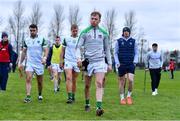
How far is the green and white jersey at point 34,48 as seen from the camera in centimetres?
1438

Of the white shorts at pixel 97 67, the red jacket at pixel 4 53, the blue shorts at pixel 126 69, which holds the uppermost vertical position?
the red jacket at pixel 4 53

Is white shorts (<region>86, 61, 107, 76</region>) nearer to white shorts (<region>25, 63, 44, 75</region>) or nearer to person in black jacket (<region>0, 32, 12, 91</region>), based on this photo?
white shorts (<region>25, 63, 44, 75</region>)

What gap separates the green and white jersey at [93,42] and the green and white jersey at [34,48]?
2.96m

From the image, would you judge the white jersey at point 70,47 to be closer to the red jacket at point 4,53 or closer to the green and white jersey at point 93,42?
the green and white jersey at point 93,42

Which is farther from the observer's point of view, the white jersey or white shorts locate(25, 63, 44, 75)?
the white jersey

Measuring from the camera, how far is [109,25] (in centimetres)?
9244

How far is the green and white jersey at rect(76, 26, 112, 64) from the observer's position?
38.2 ft

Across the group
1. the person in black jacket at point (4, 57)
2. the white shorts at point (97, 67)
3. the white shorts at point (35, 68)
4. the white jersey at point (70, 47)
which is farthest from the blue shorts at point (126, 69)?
the person in black jacket at point (4, 57)

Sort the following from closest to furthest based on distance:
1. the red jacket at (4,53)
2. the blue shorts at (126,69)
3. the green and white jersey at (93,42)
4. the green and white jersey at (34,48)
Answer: the green and white jersey at (93,42) → the green and white jersey at (34,48) → the blue shorts at (126,69) → the red jacket at (4,53)

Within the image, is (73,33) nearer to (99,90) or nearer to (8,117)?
(99,90)

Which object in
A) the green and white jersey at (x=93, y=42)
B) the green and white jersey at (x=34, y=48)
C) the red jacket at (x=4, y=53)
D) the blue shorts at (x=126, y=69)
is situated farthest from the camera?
the red jacket at (x=4, y=53)

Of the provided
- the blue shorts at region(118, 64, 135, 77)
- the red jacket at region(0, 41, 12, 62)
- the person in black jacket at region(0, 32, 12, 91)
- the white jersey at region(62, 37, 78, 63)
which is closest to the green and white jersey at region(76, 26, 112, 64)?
the white jersey at region(62, 37, 78, 63)

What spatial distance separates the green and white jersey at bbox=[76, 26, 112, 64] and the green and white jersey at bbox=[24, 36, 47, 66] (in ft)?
9.70

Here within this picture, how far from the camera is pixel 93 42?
1166 centimetres
